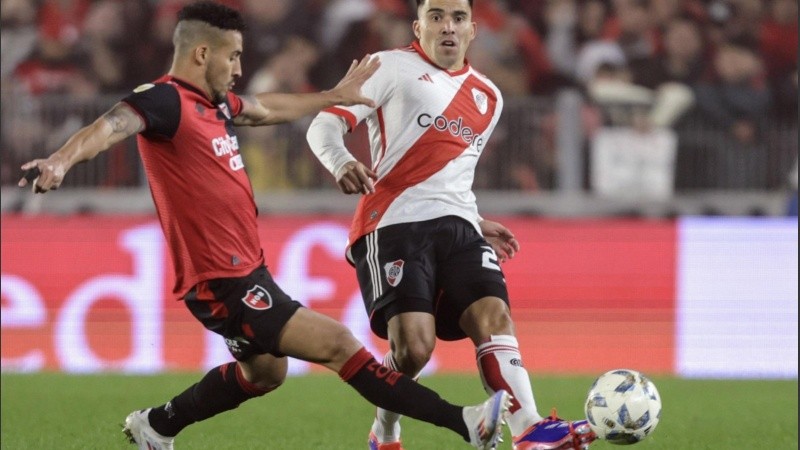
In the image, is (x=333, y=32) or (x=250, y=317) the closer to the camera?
(x=250, y=317)

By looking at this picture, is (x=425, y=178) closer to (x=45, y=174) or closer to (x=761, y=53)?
(x=45, y=174)

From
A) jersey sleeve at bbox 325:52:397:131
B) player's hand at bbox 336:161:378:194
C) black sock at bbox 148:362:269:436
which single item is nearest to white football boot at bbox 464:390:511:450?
player's hand at bbox 336:161:378:194

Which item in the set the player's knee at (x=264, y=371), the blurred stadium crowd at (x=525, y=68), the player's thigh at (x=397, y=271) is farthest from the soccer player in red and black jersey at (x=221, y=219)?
the blurred stadium crowd at (x=525, y=68)

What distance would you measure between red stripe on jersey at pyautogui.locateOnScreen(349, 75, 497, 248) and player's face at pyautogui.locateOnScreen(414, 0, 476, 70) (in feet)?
0.78

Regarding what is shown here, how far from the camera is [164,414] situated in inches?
271

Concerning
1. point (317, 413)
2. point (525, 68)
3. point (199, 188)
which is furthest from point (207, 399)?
point (525, 68)

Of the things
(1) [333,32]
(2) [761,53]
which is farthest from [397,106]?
(2) [761,53]

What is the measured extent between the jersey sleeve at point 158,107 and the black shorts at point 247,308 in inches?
27.2

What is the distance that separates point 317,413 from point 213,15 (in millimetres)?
3958

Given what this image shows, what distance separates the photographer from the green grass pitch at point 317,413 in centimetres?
796

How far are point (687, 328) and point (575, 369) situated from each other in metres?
1.04

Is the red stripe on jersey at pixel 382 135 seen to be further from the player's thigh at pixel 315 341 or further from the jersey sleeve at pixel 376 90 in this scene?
the player's thigh at pixel 315 341

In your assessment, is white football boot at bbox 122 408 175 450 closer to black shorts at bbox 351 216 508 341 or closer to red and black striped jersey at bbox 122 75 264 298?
red and black striped jersey at bbox 122 75 264 298

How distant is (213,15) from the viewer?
627 cm
